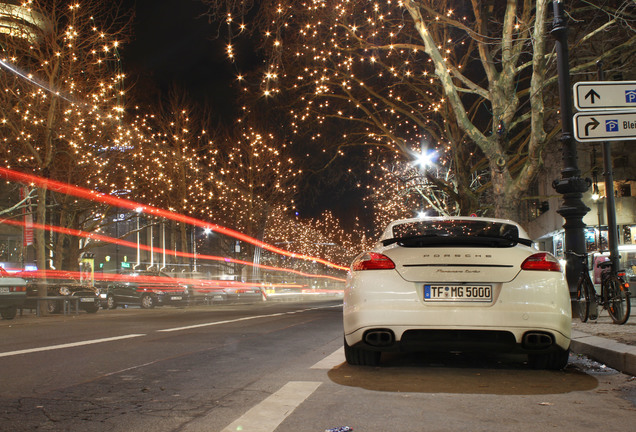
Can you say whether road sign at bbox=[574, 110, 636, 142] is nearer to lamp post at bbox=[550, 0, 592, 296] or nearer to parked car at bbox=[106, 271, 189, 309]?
lamp post at bbox=[550, 0, 592, 296]

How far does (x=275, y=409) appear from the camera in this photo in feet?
13.5

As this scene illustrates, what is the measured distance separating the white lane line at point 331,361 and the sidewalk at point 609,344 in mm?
2646

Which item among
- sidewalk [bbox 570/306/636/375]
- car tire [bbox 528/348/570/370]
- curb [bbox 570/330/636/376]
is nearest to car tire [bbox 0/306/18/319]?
sidewalk [bbox 570/306/636/375]

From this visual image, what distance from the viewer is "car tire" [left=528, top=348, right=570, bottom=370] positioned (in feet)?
18.7

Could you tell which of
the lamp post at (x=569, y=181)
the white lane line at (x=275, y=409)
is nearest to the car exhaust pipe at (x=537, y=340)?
the white lane line at (x=275, y=409)

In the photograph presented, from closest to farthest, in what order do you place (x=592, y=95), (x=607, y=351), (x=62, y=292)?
(x=607, y=351) < (x=592, y=95) < (x=62, y=292)

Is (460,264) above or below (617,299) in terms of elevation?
above

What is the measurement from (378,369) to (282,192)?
37641mm

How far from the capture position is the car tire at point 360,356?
5.96m

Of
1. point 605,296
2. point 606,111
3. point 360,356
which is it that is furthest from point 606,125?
point 360,356

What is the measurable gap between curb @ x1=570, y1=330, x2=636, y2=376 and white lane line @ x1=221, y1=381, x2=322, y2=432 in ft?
9.27

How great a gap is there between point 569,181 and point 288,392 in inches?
303

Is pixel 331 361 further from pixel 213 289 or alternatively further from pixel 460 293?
pixel 213 289

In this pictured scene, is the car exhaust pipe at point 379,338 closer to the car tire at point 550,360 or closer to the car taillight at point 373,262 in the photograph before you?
the car taillight at point 373,262
